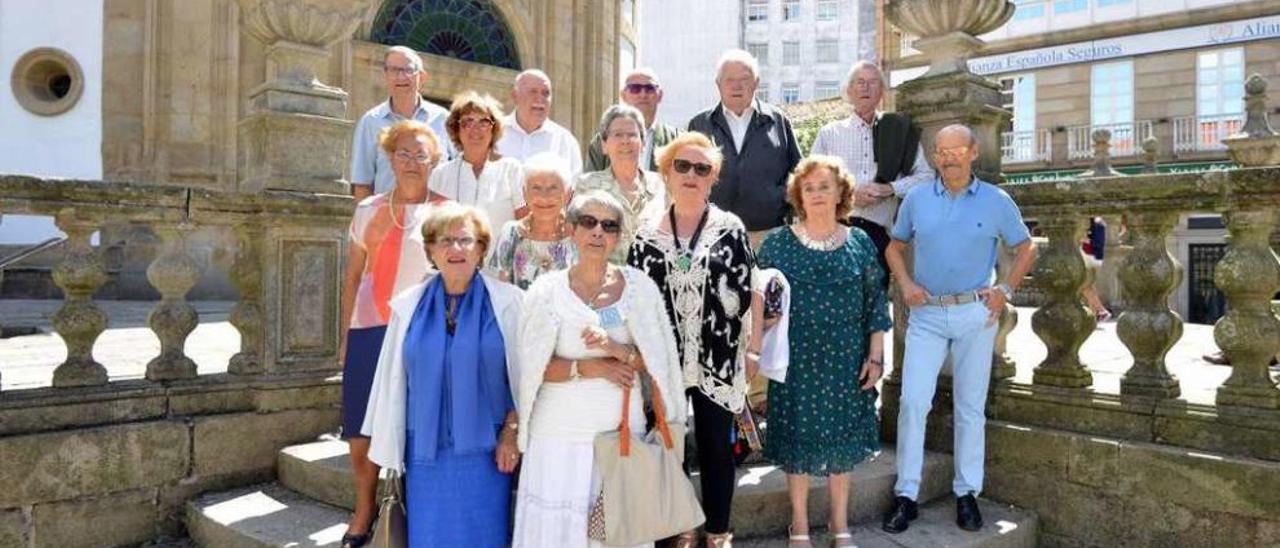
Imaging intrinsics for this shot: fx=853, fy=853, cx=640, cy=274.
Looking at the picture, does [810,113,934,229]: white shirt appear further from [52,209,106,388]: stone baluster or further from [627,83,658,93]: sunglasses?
[52,209,106,388]: stone baluster

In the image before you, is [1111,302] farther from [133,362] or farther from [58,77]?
[58,77]

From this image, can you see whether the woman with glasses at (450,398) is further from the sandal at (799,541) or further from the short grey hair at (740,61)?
the short grey hair at (740,61)

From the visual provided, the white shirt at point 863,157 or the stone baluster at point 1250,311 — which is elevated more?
the white shirt at point 863,157

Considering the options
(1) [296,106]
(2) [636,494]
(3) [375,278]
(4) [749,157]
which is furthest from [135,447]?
(4) [749,157]

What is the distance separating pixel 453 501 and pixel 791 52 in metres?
58.4

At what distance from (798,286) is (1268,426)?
225 cm

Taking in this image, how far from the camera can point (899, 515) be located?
4109 mm

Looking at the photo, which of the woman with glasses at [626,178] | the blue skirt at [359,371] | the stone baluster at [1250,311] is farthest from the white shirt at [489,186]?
the stone baluster at [1250,311]

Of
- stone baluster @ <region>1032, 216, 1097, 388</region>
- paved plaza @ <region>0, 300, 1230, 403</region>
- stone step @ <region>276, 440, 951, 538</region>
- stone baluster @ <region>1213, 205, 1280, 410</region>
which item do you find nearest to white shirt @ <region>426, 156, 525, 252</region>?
stone step @ <region>276, 440, 951, 538</region>

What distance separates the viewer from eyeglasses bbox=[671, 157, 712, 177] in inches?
139

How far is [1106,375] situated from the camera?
6184mm

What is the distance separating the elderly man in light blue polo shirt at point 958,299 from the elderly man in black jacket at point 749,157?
28.1 inches

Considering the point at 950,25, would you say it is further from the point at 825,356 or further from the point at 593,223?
the point at 593,223

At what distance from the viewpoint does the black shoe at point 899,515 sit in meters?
4.09
